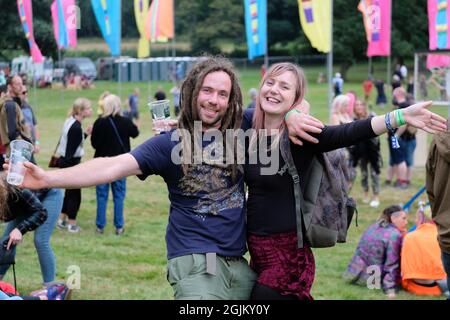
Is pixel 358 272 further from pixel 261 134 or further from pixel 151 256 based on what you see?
pixel 261 134

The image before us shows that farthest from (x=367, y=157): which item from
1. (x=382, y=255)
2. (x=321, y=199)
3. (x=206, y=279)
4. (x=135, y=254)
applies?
(x=206, y=279)

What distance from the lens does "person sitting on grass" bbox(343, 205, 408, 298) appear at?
748 centimetres

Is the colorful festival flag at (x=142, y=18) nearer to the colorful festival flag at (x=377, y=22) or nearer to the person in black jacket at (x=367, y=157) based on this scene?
the colorful festival flag at (x=377, y=22)

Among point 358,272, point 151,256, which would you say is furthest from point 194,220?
point 151,256

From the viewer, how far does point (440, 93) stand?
26297 millimetres

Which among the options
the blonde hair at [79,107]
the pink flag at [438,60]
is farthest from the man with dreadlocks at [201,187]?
the pink flag at [438,60]

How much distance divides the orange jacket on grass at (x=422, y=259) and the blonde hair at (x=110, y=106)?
3929 millimetres

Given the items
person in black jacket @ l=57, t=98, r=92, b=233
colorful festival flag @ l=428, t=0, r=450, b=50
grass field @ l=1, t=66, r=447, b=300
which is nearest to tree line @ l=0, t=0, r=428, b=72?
grass field @ l=1, t=66, r=447, b=300

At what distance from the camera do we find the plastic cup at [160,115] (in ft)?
12.4

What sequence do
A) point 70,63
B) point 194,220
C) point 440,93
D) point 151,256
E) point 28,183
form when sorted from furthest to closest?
point 70,63 < point 440,93 < point 151,256 < point 194,220 < point 28,183

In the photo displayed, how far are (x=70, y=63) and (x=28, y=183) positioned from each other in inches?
1565

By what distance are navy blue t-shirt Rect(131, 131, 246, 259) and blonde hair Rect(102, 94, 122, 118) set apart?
6.11 m

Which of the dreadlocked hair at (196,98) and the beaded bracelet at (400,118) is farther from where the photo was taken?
the dreadlocked hair at (196,98)

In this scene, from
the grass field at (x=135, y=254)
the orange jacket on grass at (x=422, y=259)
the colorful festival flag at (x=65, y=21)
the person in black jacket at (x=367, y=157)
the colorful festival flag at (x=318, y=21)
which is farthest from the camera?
the colorful festival flag at (x=65, y=21)
